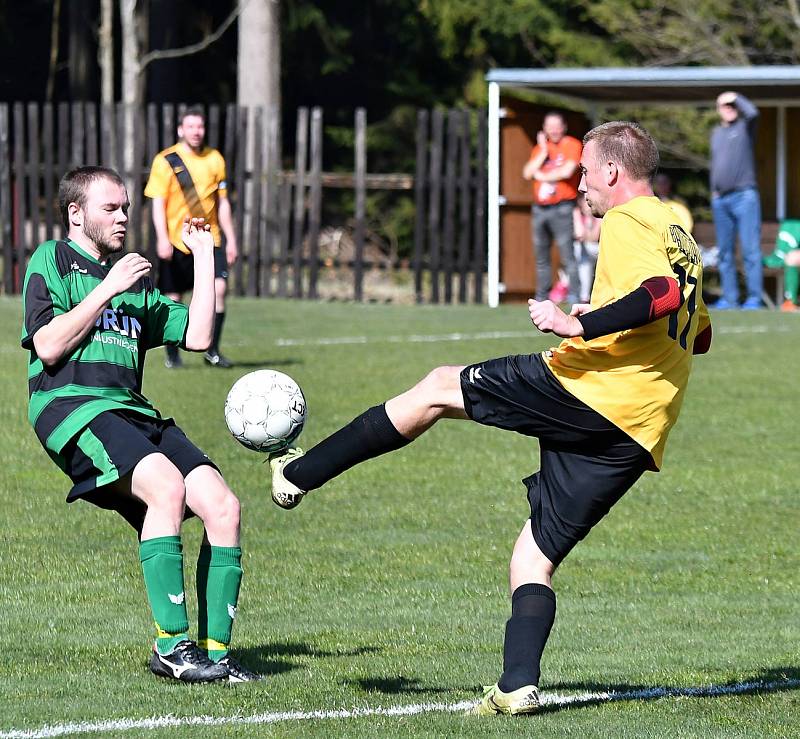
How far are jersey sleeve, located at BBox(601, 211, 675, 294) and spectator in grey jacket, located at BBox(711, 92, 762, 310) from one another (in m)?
14.9

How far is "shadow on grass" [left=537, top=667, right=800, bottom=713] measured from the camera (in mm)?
5359

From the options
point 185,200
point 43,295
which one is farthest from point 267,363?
point 43,295

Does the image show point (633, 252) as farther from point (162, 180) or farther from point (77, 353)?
point (162, 180)

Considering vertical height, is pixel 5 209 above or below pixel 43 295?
above

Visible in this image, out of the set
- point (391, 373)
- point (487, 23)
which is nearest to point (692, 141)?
point (487, 23)

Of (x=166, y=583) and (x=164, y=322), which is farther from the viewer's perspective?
(x=164, y=322)

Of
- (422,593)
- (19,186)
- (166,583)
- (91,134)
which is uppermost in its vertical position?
(91,134)

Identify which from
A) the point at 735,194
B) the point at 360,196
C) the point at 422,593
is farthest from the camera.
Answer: the point at 360,196

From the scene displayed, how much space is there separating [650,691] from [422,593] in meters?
1.82

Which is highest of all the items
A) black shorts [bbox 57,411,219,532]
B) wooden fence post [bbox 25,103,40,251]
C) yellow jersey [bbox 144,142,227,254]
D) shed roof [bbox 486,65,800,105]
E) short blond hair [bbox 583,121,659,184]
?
shed roof [bbox 486,65,800,105]

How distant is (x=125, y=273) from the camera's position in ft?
17.0

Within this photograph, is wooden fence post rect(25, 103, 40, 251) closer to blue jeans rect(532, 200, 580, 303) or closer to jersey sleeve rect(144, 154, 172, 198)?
blue jeans rect(532, 200, 580, 303)

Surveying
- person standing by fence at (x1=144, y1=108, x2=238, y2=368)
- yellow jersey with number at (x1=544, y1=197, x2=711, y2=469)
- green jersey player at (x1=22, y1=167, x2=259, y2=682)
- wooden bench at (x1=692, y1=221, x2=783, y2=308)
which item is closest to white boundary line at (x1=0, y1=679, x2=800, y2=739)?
green jersey player at (x1=22, y1=167, x2=259, y2=682)

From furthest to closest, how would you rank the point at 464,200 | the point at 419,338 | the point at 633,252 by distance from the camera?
the point at 464,200, the point at 419,338, the point at 633,252
